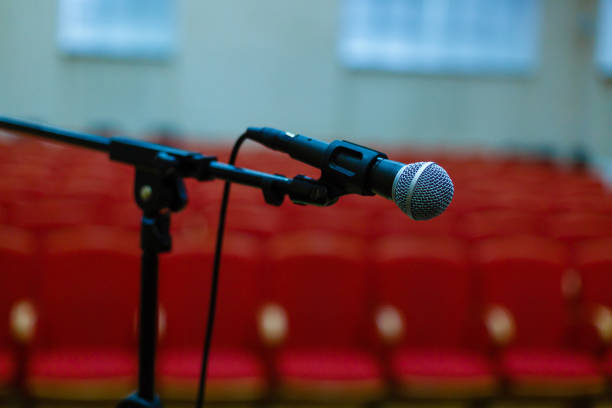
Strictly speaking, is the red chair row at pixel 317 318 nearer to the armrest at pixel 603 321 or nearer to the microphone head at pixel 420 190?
the armrest at pixel 603 321

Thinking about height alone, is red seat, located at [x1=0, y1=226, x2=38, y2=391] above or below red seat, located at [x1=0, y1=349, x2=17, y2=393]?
above

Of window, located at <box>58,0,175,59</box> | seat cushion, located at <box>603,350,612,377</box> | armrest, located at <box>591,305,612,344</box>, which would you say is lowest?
seat cushion, located at <box>603,350,612,377</box>

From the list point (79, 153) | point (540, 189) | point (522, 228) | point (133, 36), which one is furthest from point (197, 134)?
point (522, 228)

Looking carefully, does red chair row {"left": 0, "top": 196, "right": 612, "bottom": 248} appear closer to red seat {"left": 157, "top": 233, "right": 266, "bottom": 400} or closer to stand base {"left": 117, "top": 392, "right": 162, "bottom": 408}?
red seat {"left": 157, "top": 233, "right": 266, "bottom": 400}

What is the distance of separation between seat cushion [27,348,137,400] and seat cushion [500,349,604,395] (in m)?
0.90

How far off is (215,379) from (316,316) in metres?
0.32

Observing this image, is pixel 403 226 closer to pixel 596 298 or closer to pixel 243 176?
pixel 596 298

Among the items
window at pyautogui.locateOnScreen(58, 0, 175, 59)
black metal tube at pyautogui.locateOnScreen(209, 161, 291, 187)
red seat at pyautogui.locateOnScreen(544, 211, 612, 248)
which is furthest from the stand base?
window at pyautogui.locateOnScreen(58, 0, 175, 59)

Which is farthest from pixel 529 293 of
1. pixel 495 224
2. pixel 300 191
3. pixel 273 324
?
pixel 300 191

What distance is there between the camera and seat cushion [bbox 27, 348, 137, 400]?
1296 mm

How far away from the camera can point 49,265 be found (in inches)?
56.5

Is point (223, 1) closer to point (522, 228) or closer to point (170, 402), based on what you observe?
point (522, 228)

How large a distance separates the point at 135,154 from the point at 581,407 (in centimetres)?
137

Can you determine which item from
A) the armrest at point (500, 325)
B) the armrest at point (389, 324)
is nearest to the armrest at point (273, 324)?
the armrest at point (389, 324)
